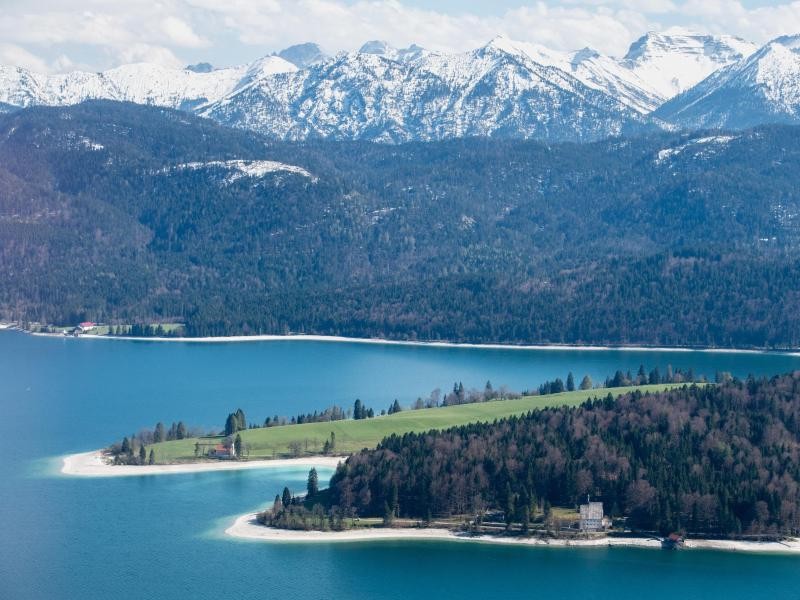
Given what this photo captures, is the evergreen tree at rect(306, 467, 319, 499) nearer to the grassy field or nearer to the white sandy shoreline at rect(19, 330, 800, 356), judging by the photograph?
the grassy field

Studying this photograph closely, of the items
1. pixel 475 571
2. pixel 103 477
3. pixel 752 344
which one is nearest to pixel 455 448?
pixel 475 571

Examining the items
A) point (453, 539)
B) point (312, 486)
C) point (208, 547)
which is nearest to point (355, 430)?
point (312, 486)

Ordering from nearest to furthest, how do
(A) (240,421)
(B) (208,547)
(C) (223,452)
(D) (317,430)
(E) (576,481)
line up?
(B) (208,547) → (E) (576,481) → (C) (223,452) → (D) (317,430) → (A) (240,421)

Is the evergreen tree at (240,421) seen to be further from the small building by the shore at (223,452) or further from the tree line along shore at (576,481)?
the tree line along shore at (576,481)

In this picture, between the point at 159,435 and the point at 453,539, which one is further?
the point at 159,435

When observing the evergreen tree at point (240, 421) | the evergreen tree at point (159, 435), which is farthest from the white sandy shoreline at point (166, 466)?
the evergreen tree at point (240, 421)

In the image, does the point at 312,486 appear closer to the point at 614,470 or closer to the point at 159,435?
the point at 614,470

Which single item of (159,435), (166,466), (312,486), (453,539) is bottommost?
(453,539)

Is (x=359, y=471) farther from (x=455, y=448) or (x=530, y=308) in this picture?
(x=530, y=308)
